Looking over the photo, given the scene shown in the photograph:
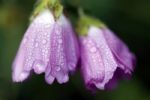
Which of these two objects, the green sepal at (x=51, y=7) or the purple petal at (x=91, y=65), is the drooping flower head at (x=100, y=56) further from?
the green sepal at (x=51, y=7)

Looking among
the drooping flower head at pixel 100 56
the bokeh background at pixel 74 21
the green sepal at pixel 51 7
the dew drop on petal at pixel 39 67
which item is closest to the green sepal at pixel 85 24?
the drooping flower head at pixel 100 56

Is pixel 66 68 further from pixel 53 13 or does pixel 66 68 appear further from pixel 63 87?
pixel 63 87

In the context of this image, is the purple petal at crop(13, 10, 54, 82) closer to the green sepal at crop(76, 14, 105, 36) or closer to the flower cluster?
the flower cluster

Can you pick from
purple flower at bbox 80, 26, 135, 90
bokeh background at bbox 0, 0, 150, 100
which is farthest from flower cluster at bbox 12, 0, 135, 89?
bokeh background at bbox 0, 0, 150, 100

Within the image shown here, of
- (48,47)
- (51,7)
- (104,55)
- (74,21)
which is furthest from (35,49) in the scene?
(74,21)

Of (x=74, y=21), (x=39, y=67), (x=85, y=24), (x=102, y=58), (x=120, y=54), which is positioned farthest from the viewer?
(x=74, y=21)

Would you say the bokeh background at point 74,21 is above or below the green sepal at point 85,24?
below

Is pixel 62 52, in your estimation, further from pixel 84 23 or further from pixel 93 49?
pixel 84 23
